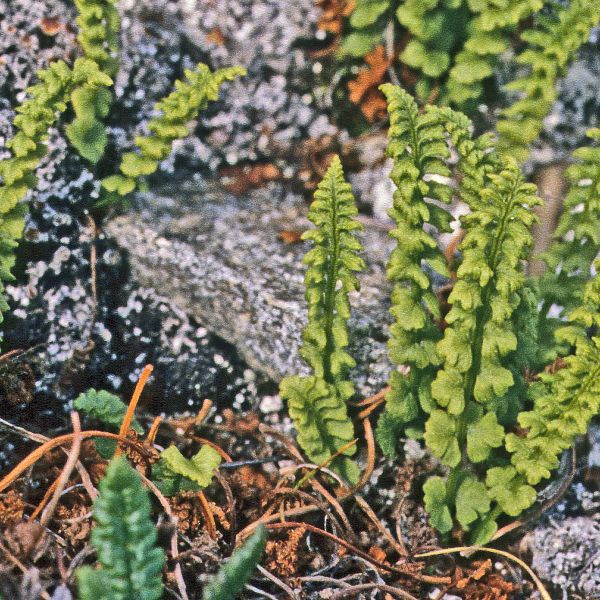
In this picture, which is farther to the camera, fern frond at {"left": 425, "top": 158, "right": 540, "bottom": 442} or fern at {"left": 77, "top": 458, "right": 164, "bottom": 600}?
fern frond at {"left": 425, "top": 158, "right": 540, "bottom": 442}

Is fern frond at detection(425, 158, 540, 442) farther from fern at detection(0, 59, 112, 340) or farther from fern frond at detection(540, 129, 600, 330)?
fern at detection(0, 59, 112, 340)

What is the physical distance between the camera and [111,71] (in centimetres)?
321

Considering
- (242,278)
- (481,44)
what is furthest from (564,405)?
(481,44)

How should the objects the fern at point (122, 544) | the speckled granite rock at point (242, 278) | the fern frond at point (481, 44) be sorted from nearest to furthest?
the fern at point (122, 544) → the speckled granite rock at point (242, 278) → the fern frond at point (481, 44)

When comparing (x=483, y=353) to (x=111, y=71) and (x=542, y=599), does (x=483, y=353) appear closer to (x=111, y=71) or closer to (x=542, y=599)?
(x=542, y=599)

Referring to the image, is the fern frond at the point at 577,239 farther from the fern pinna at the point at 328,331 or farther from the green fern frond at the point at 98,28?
the green fern frond at the point at 98,28

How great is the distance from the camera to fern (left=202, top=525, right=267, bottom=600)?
6.56 ft

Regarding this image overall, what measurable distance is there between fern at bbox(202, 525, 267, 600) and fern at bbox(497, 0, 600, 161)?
203 cm

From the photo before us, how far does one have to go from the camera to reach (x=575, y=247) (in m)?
Answer: 2.87

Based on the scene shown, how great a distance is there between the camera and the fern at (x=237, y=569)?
2.00m

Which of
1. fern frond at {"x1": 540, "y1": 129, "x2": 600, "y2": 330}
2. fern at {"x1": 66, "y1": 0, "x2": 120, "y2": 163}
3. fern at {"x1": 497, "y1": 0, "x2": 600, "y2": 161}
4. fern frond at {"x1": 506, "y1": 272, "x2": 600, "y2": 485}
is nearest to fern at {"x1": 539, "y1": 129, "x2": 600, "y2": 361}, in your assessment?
fern frond at {"x1": 540, "y1": 129, "x2": 600, "y2": 330}

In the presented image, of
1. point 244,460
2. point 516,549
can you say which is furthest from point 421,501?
point 244,460

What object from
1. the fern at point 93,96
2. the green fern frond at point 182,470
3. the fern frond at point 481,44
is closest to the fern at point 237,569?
the green fern frond at point 182,470

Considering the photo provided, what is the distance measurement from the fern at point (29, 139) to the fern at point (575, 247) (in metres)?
1.59
